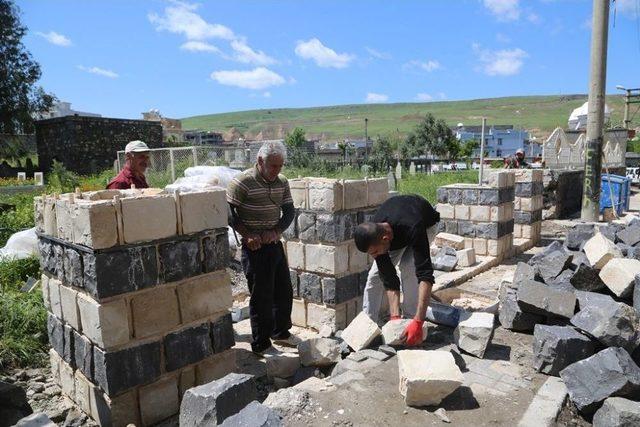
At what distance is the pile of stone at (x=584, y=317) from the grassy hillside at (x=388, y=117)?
338ft

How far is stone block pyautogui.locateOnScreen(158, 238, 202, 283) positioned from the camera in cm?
319

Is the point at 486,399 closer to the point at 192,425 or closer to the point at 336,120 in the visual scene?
the point at 192,425

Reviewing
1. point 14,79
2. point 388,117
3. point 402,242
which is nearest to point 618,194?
point 402,242

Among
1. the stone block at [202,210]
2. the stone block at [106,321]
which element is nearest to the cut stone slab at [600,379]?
the stone block at [202,210]

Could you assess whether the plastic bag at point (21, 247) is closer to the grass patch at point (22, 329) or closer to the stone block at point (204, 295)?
the grass patch at point (22, 329)

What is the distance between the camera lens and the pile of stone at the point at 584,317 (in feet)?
9.71

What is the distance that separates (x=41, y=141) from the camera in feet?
76.1

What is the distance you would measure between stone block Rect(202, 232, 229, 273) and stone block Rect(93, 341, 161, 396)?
658 millimetres

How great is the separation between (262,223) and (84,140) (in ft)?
68.1

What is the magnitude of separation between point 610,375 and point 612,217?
10393mm

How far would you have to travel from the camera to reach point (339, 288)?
15.0 ft

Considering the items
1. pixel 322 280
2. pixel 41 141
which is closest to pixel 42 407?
pixel 322 280

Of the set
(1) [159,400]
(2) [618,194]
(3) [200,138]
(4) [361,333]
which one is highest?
(3) [200,138]

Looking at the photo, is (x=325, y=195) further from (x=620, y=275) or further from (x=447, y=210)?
(x=447, y=210)
